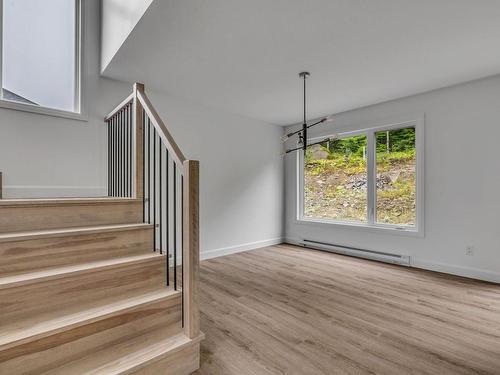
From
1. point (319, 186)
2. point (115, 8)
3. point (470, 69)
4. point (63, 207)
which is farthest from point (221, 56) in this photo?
point (319, 186)

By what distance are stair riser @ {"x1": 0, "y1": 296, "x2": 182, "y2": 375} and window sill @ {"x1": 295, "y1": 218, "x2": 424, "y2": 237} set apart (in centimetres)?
351

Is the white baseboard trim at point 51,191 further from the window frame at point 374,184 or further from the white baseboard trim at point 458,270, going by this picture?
the white baseboard trim at point 458,270

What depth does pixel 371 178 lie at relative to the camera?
14.8 ft

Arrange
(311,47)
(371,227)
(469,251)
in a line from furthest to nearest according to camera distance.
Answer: (371,227) < (469,251) < (311,47)

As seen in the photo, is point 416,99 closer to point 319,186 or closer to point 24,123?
point 319,186

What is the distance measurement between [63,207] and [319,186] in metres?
4.22

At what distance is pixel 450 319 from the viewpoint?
2408mm

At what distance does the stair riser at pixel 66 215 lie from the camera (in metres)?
1.84

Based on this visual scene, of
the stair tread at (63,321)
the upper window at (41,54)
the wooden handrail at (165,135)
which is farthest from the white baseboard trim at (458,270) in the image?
the upper window at (41,54)

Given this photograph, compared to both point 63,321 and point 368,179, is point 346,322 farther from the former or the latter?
point 368,179

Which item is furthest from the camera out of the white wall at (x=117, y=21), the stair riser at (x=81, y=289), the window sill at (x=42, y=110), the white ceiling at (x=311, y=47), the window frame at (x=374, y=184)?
the window frame at (x=374, y=184)

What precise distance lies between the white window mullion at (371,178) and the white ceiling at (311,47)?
2.52ft

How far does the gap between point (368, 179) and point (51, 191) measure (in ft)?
14.3

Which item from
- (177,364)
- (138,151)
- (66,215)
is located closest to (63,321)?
(177,364)
